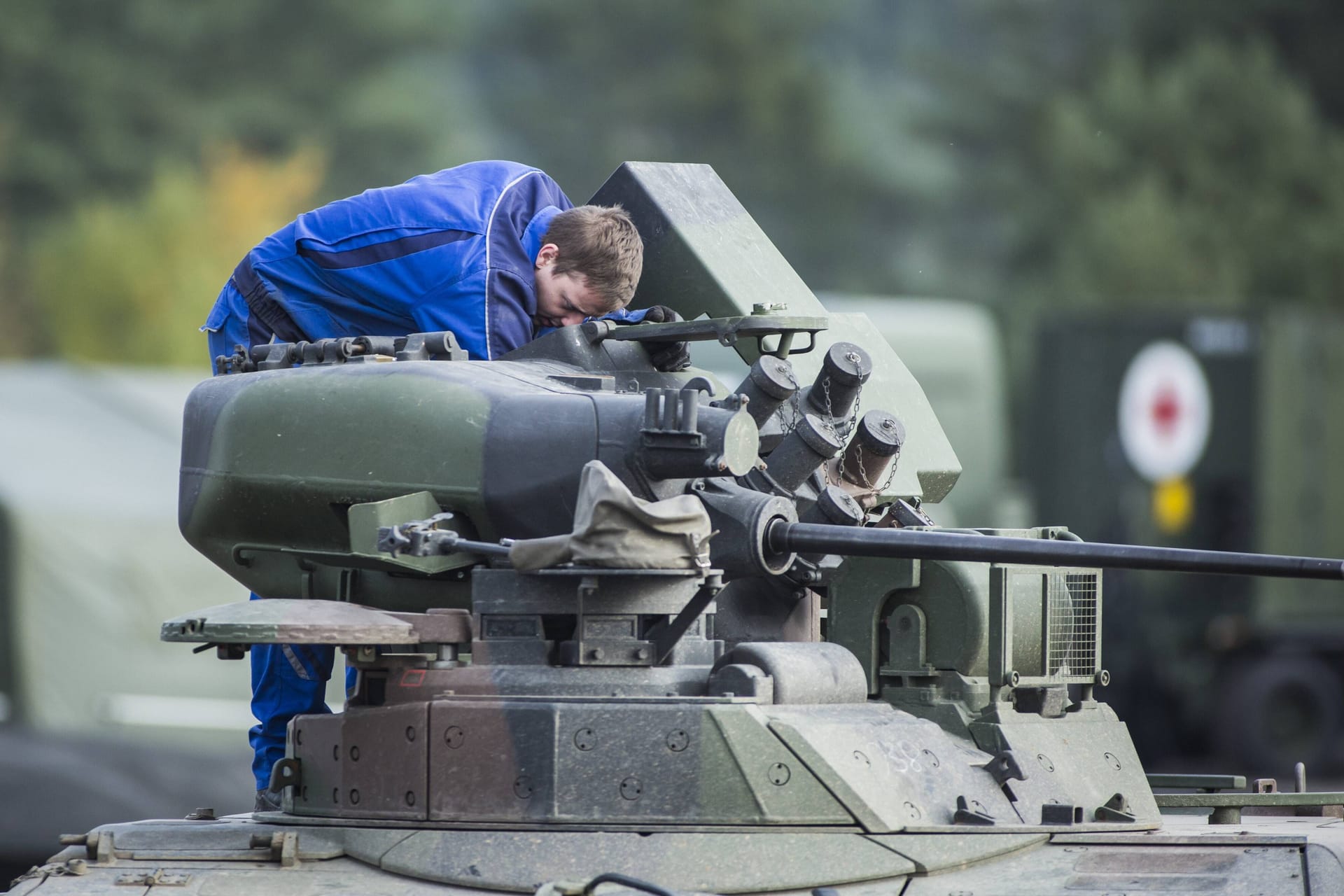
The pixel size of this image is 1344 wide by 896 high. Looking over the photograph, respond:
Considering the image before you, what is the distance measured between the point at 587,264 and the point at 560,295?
14 cm

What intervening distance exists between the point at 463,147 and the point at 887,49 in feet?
31.3

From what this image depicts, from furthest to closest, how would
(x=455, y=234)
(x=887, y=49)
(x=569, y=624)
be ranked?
(x=887, y=49)
(x=455, y=234)
(x=569, y=624)

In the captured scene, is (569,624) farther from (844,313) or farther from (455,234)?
(844,313)

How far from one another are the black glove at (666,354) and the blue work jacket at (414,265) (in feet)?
0.83

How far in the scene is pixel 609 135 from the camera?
39.8 metres

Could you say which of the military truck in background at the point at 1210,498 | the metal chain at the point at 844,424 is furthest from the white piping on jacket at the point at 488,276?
the military truck in background at the point at 1210,498

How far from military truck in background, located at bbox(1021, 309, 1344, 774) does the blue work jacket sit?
13.8m

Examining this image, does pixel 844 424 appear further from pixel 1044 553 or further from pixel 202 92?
pixel 202 92

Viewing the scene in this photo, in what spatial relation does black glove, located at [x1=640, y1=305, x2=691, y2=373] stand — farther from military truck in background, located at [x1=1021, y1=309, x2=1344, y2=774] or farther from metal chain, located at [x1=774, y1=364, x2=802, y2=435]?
military truck in background, located at [x1=1021, y1=309, x2=1344, y2=774]

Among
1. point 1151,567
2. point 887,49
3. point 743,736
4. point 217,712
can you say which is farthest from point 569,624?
point 887,49

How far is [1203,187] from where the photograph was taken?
33.5m

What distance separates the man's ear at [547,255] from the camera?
6688 millimetres

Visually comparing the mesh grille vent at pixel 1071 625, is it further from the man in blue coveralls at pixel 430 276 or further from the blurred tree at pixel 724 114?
the blurred tree at pixel 724 114

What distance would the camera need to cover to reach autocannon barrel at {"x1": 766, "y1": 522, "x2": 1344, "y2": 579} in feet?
17.9
